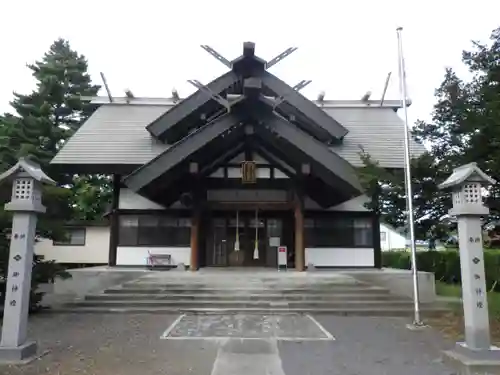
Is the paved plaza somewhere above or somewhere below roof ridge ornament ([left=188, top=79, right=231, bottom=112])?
below

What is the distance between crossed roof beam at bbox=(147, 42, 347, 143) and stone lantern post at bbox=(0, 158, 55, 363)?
7.49 metres

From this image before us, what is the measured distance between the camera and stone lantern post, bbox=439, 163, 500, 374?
18.1ft

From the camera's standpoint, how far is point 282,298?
10094 millimetres

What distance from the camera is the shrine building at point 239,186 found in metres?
13.0

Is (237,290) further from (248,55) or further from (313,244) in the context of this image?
(248,55)

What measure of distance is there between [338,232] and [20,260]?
10707mm

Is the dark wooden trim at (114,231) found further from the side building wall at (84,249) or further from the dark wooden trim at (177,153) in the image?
the side building wall at (84,249)

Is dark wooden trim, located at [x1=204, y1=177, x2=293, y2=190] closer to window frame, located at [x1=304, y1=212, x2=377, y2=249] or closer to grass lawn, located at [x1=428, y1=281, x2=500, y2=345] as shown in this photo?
window frame, located at [x1=304, y1=212, x2=377, y2=249]

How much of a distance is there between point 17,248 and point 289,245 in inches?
410

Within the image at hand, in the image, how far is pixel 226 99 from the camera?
13.4 meters

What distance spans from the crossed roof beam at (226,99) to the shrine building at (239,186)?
0.03 m

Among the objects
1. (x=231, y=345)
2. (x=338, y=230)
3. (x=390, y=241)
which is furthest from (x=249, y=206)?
A: (x=390, y=241)

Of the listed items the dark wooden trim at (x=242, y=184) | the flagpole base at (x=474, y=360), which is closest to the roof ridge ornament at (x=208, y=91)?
the dark wooden trim at (x=242, y=184)

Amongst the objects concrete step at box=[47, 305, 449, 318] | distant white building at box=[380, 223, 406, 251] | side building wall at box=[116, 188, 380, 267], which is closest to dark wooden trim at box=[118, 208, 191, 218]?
side building wall at box=[116, 188, 380, 267]
